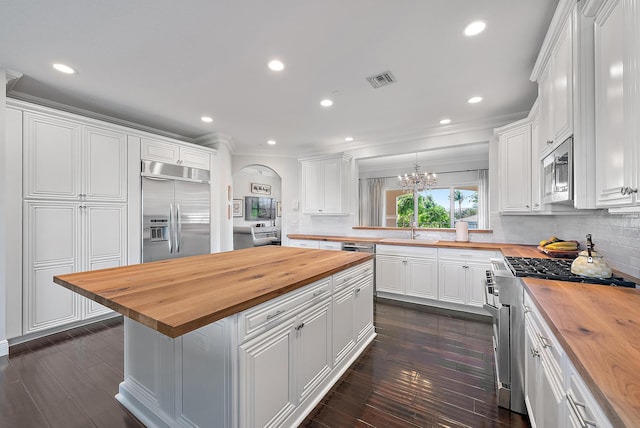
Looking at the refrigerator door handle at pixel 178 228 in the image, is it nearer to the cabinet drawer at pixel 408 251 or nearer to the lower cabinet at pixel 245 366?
the lower cabinet at pixel 245 366

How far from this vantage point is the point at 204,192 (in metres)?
4.22

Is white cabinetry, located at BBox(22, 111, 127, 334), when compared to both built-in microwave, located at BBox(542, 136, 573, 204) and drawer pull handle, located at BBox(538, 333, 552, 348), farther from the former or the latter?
built-in microwave, located at BBox(542, 136, 573, 204)

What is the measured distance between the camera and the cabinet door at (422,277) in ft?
11.4

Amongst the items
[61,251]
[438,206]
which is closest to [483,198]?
[438,206]

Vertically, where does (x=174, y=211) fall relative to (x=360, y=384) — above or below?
above

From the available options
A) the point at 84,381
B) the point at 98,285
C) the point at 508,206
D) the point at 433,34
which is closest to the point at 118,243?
the point at 84,381

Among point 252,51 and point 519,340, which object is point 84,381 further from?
point 519,340

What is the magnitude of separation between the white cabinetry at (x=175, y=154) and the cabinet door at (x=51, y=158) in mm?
741

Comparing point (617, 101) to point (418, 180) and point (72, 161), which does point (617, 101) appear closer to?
point (72, 161)

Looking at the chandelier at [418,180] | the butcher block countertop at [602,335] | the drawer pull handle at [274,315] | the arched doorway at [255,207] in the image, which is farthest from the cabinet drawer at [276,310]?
the arched doorway at [255,207]

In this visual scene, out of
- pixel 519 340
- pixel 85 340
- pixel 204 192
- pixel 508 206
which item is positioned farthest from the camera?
pixel 204 192

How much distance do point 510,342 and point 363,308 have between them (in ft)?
3.62

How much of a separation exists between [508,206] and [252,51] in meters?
3.21

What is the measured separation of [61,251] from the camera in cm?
278
